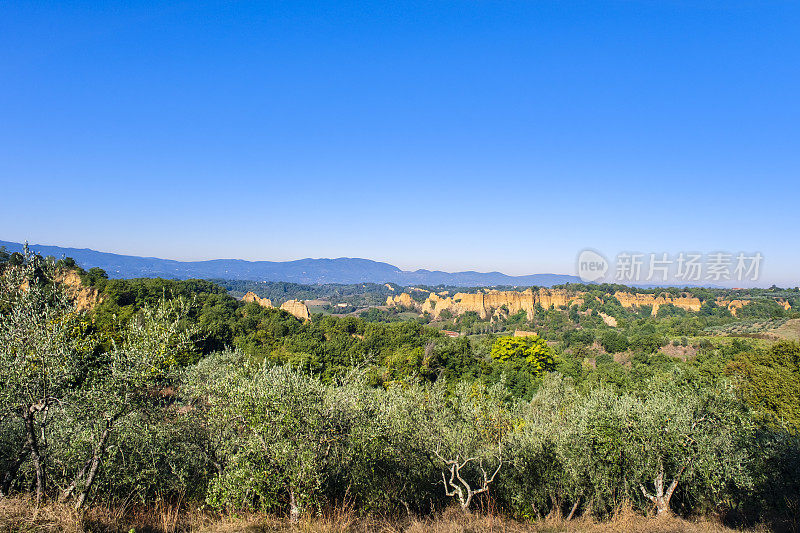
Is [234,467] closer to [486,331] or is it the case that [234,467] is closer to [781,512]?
[781,512]

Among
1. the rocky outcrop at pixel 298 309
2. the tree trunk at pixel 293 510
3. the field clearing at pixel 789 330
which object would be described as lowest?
the rocky outcrop at pixel 298 309

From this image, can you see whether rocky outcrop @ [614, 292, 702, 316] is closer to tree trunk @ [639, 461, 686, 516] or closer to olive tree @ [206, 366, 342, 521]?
tree trunk @ [639, 461, 686, 516]

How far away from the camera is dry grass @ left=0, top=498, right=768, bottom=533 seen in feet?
21.9

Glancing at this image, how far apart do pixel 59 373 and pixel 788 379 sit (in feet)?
114

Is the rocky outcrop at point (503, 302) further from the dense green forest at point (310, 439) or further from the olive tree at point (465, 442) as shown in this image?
the olive tree at point (465, 442)

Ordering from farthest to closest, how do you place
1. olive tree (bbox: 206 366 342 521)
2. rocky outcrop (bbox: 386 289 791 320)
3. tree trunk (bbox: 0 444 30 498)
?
rocky outcrop (bbox: 386 289 791 320) < olive tree (bbox: 206 366 342 521) < tree trunk (bbox: 0 444 30 498)

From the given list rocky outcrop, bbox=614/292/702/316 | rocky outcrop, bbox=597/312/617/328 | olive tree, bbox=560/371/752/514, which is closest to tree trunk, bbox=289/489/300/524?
olive tree, bbox=560/371/752/514

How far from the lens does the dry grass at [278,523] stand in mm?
6684

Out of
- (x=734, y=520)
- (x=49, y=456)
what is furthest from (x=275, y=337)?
(x=734, y=520)

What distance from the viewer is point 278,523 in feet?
27.4

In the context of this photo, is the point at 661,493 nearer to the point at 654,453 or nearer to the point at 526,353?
the point at 654,453

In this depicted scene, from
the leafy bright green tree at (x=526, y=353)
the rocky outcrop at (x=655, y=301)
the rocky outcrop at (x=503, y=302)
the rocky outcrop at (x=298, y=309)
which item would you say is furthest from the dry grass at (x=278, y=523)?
the rocky outcrop at (x=655, y=301)

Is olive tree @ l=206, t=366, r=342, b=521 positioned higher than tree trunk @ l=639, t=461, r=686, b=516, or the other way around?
olive tree @ l=206, t=366, r=342, b=521

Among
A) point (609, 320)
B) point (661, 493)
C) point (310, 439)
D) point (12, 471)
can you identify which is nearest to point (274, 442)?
point (310, 439)
